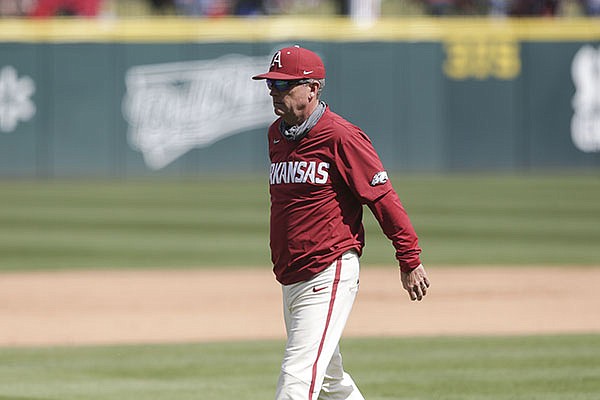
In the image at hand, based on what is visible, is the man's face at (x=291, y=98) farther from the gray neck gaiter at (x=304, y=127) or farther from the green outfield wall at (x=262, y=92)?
the green outfield wall at (x=262, y=92)

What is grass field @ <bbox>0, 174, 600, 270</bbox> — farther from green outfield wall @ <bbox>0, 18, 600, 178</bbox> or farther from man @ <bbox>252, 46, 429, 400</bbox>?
man @ <bbox>252, 46, 429, 400</bbox>

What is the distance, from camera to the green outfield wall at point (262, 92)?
76.2 ft

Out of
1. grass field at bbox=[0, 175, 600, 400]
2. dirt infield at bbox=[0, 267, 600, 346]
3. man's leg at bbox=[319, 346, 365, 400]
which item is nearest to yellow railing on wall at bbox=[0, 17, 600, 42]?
grass field at bbox=[0, 175, 600, 400]

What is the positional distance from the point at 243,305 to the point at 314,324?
604 centimetres

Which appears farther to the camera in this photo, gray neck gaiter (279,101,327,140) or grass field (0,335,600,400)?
grass field (0,335,600,400)

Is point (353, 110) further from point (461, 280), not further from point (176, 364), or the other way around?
point (176, 364)

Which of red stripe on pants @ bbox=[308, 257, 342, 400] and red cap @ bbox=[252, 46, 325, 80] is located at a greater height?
red cap @ bbox=[252, 46, 325, 80]

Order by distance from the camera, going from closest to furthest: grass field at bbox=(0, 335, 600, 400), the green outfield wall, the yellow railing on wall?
1. grass field at bbox=(0, 335, 600, 400)
2. the yellow railing on wall
3. the green outfield wall

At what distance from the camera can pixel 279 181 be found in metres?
5.19

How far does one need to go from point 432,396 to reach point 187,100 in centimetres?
1745

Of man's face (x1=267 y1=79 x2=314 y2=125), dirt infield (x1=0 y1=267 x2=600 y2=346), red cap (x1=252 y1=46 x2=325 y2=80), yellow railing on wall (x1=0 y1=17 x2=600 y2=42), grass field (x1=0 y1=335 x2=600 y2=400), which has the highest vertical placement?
red cap (x1=252 y1=46 x2=325 y2=80)

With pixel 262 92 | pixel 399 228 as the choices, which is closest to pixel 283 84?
pixel 399 228

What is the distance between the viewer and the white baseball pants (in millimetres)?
4984

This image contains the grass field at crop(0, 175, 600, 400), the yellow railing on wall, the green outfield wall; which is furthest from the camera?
the green outfield wall
